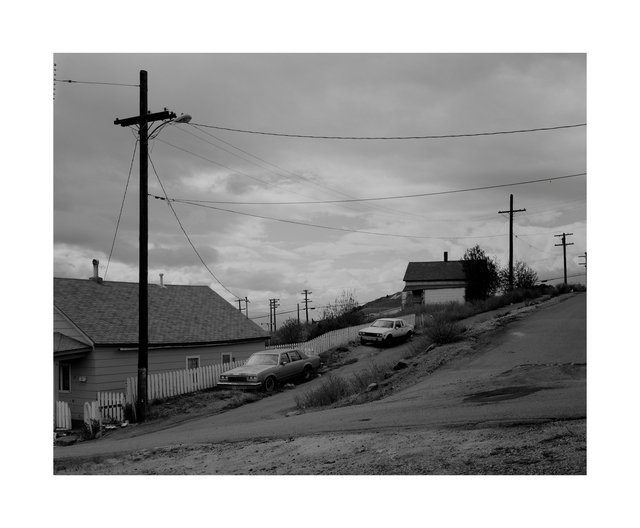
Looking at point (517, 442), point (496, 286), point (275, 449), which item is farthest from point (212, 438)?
point (496, 286)

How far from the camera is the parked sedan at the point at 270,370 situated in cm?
1967

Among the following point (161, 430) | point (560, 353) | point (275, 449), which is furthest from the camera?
point (560, 353)

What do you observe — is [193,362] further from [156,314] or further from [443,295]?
[443,295]

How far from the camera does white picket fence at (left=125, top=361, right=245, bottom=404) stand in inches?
690

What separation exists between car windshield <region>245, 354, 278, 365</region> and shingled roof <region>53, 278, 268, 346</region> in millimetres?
3736

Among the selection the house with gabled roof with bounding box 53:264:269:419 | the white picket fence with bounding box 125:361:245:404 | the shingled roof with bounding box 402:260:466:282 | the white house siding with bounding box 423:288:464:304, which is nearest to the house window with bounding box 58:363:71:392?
the house with gabled roof with bounding box 53:264:269:419

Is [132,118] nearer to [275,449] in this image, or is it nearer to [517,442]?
[275,449]

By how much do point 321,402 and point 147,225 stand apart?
645cm

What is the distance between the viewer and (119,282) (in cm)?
2505

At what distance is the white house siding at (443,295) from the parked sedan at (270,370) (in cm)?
3198

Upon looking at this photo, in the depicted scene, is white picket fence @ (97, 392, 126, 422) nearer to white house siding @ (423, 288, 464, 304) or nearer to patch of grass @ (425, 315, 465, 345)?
patch of grass @ (425, 315, 465, 345)

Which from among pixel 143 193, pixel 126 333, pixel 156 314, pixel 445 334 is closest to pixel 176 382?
pixel 126 333

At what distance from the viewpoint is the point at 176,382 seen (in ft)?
65.4

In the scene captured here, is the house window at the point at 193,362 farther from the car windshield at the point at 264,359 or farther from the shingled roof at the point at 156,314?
the car windshield at the point at 264,359
